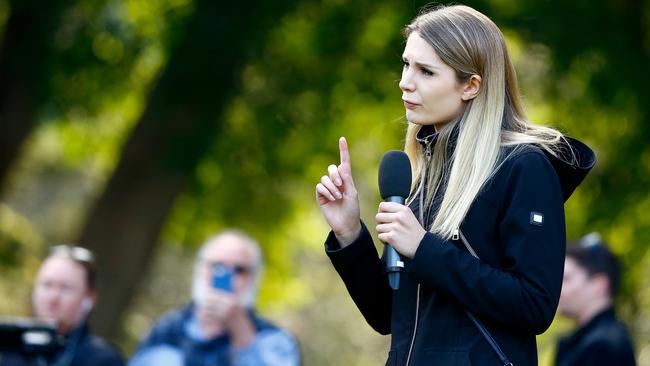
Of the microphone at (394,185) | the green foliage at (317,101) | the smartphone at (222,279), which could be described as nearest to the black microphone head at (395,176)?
the microphone at (394,185)

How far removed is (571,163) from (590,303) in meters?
3.55

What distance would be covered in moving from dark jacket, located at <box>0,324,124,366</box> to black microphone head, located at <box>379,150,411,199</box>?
3197 millimetres

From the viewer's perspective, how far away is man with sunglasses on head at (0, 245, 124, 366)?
630 cm

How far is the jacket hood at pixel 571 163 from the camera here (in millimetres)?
3367

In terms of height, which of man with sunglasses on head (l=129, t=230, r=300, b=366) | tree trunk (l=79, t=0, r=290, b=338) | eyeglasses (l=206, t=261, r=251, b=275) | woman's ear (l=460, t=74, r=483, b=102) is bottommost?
woman's ear (l=460, t=74, r=483, b=102)

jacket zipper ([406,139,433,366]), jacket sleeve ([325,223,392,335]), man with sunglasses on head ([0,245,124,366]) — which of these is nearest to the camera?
jacket zipper ([406,139,433,366])

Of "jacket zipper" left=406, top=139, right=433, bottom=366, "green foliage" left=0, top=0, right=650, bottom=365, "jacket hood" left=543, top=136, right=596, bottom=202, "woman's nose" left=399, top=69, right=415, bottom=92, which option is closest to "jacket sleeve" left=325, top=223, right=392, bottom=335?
"jacket zipper" left=406, top=139, right=433, bottom=366

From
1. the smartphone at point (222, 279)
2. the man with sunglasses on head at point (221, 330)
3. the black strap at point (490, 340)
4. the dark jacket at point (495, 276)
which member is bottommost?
the black strap at point (490, 340)

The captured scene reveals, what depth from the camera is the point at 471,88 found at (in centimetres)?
342

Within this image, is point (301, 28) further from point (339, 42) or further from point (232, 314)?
point (232, 314)

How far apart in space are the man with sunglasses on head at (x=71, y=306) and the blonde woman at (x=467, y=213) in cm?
305

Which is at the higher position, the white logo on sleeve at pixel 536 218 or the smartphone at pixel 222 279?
the smartphone at pixel 222 279

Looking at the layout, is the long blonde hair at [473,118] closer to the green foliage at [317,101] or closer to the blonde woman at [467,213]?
the blonde woman at [467,213]

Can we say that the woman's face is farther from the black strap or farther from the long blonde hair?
the black strap
